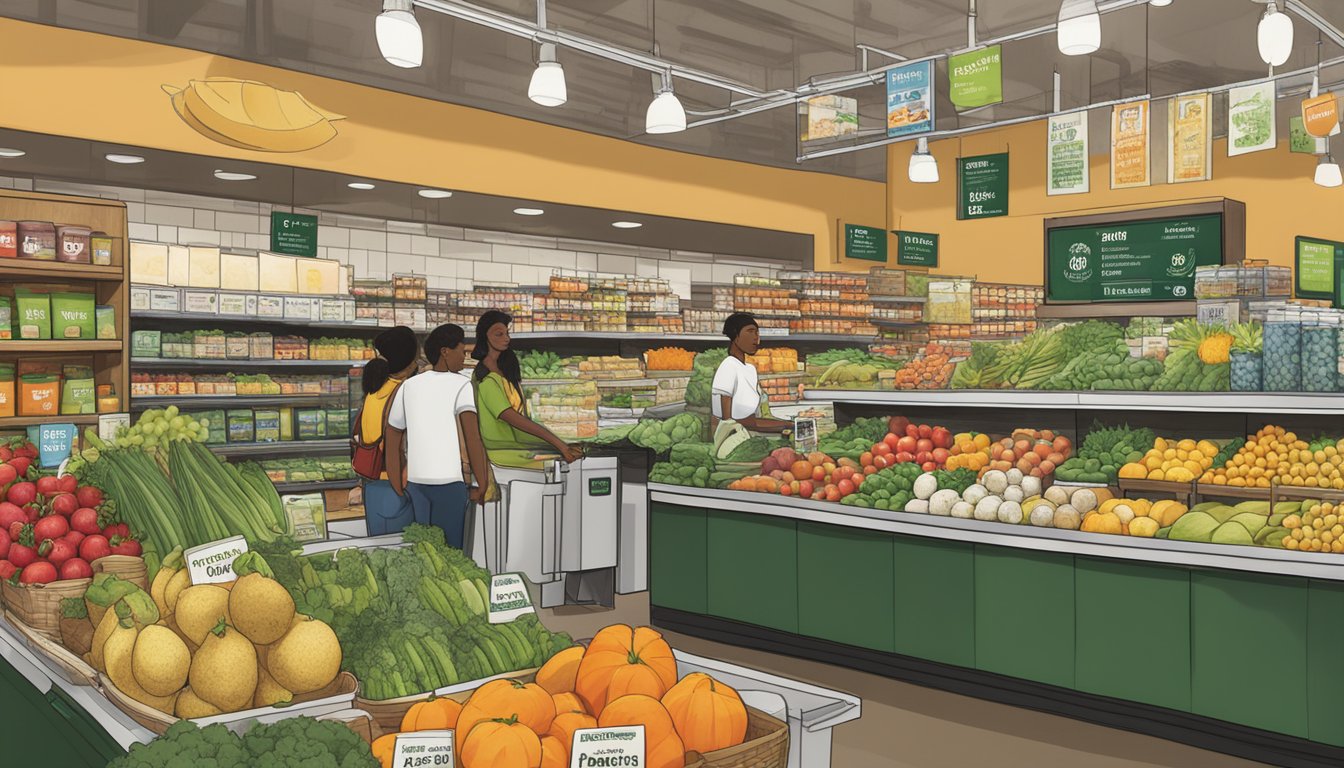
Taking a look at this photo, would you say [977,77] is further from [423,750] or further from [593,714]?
[423,750]

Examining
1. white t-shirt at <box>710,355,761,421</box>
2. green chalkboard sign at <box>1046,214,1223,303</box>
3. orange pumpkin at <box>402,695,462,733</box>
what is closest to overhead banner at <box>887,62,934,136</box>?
green chalkboard sign at <box>1046,214,1223,303</box>

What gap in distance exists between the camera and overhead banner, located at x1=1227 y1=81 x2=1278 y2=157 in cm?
734

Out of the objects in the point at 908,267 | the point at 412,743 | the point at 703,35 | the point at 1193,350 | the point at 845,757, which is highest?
the point at 703,35

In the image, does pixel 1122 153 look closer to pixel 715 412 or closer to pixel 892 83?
pixel 892 83

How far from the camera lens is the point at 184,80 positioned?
7930mm

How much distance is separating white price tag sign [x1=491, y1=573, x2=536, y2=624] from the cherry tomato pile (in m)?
1.02

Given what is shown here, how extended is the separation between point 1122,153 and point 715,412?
3.91 m

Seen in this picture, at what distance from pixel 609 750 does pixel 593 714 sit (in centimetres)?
36

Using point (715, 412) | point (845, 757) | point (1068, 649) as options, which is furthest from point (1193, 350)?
point (715, 412)

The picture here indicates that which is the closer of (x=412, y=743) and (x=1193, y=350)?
(x=412, y=743)

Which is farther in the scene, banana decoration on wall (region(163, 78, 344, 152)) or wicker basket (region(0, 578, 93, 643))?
banana decoration on wall (region(163, 78, 344, 152))

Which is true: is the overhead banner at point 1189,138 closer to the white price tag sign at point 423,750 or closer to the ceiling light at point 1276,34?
the ceiling light at point 1276,34

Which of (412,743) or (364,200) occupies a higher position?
(364,200)

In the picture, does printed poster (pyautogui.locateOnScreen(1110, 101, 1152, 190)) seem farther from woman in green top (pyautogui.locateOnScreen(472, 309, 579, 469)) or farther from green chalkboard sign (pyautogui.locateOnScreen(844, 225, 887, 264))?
green chalkboard sign (pyautogui.locateOnScreen(844, 225, 887, 264))
